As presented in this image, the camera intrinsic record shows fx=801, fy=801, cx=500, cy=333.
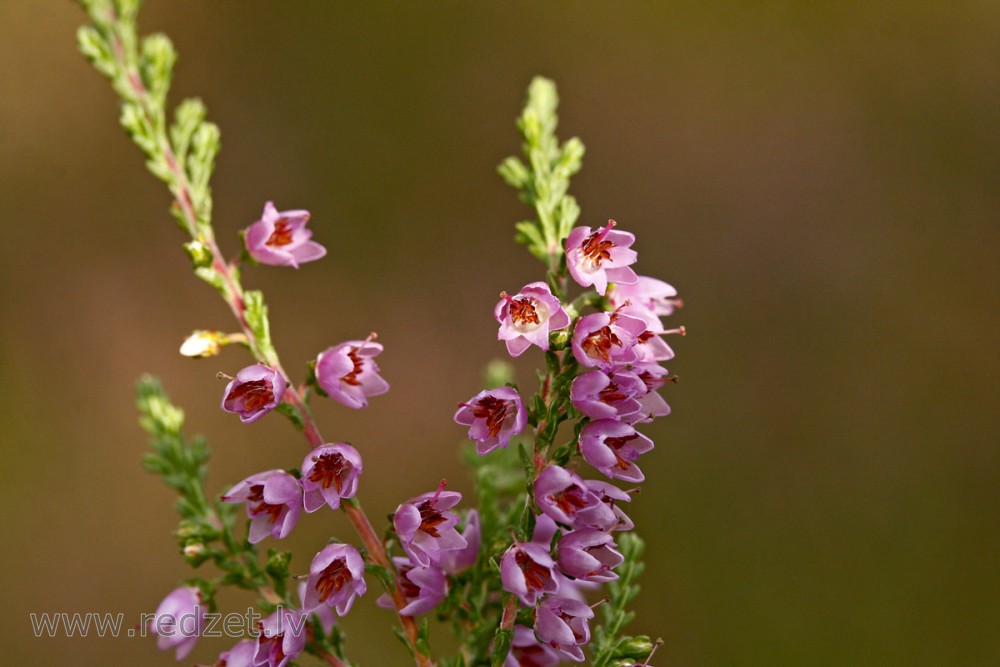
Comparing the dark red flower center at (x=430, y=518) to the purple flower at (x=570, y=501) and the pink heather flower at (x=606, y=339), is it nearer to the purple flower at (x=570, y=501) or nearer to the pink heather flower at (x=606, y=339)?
the purple flower at (x=570, y=501)

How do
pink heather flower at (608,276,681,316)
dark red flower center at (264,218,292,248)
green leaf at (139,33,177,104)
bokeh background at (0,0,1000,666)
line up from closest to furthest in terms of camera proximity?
1. pink heather flower at (608,276,681,316)
2. dark red flower center at (264,218,292,248)
3. green leaf at (139,33,177,104)
4. bokeh background at (0,0,1000,666)

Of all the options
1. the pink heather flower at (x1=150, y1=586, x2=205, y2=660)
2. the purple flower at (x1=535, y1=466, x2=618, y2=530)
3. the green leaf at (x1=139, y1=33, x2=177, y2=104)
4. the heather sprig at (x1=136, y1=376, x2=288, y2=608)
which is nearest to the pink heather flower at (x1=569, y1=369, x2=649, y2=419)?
the purple flower at (x1=535, y1=466, x2=618, y2=530)

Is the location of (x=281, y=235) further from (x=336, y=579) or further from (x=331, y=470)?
(x=336, y=579)

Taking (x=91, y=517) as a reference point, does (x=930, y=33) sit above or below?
above

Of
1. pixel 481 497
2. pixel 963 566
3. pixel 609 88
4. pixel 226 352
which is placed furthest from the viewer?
pixel 609 88

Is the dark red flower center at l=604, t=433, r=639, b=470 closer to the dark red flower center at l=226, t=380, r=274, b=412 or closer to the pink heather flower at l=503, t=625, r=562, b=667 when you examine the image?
the pink heather flower at l=503, t=625, r=562, b=667

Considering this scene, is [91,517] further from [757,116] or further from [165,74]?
[757,116]

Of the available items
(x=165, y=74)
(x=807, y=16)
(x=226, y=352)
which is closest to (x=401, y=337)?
(x=226, y=352)
